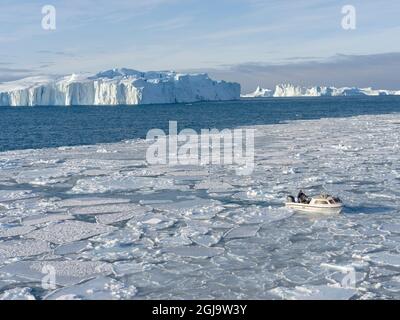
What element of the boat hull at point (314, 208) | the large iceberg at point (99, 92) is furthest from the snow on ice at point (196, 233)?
the large iceberg at point (99, 92)

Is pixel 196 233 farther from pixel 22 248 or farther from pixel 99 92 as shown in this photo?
pixel 99 92

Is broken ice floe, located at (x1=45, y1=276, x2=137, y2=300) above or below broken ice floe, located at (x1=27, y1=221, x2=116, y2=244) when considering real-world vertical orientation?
below

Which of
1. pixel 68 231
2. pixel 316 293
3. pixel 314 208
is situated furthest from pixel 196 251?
pixel 314 208

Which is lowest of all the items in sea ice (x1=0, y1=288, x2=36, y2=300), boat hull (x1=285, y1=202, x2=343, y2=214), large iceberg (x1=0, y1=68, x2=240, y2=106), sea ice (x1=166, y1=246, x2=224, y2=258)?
sea ice (x1=0, y1=288, x2=36, y2=300)

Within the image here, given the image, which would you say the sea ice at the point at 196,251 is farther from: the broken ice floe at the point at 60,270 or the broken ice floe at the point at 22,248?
the broken ice floe at the point at 22,248

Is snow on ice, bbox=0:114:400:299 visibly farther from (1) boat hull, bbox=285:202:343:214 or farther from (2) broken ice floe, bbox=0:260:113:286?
(1) boat hull, bbox=285:202:343:214

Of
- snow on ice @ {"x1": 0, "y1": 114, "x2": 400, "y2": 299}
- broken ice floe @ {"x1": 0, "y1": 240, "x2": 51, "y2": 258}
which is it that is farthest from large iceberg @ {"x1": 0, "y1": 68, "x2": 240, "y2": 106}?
broken ice floe @ {"x1": 0, "y1": 240, "x2": 51, "y2": 258}

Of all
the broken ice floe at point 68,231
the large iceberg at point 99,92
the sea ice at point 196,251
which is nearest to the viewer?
→ the sea ice at point 196,251
